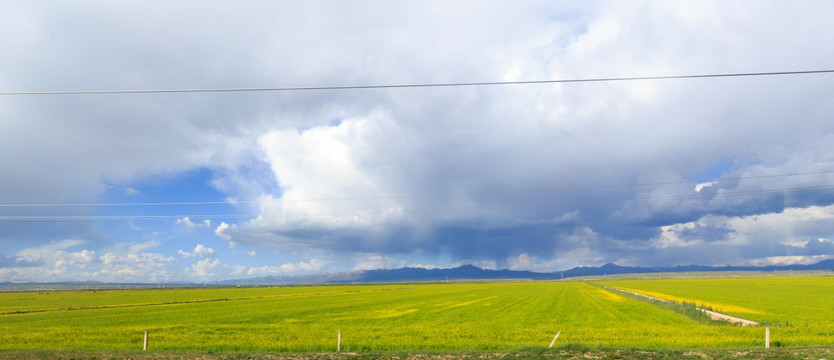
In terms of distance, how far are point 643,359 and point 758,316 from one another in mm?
40790

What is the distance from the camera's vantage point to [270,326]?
161 feet

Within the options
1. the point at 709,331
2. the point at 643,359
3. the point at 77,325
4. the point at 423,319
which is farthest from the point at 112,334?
the point at 709,331

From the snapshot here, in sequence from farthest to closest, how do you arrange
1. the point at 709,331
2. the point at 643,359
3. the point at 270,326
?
1. the point at 270,326
2. the point at 709,331
3. the point at 643,359

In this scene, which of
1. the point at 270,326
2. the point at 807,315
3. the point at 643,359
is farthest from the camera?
the point at 807,315

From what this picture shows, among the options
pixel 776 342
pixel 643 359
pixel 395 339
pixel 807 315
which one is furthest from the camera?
pixel 807 315

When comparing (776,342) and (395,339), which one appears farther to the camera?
(395,339)

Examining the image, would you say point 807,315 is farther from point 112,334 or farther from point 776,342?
point 112,334

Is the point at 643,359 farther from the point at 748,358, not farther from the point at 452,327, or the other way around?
the point at 452,327

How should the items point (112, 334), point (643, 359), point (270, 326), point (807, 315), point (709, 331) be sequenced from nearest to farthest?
point (643, 359), point (709, 331), point (112, 334), point (270, 326), point (807, 315)

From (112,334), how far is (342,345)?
2398 centimetres

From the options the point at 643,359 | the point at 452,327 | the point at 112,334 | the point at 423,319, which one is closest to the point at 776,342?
the point at 643,359

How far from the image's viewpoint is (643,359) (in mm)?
23250

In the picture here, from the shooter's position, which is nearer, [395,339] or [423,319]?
[395,339]

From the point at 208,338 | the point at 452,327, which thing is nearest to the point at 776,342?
the point at 452,327
